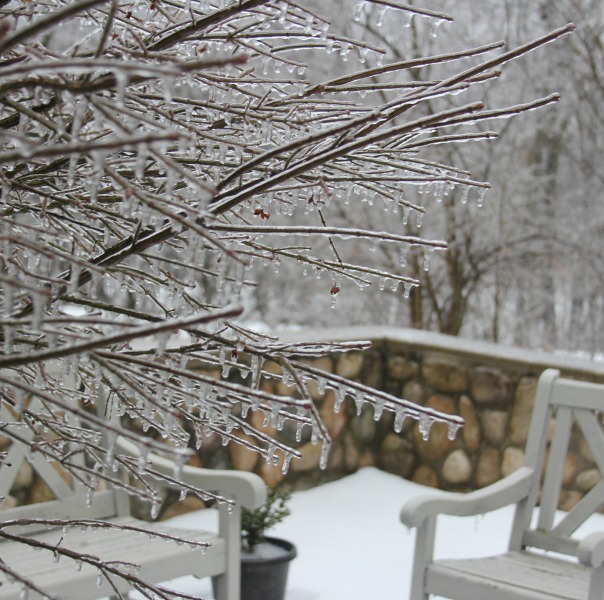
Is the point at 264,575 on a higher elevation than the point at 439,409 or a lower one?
lower

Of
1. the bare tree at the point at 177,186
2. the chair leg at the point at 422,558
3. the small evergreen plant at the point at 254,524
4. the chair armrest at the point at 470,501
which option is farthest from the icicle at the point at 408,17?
the small evergreen plant at the point at 254,524

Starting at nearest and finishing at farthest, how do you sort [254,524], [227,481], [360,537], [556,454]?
[227,481] < [556,454] < [254,524] < [360,537]

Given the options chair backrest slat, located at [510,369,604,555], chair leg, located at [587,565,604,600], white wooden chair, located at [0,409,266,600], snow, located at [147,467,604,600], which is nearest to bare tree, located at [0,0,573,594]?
white wooden chair, located at [0,409,266,600]

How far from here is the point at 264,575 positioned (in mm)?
3398

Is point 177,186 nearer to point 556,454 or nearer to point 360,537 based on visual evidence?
point 556,454

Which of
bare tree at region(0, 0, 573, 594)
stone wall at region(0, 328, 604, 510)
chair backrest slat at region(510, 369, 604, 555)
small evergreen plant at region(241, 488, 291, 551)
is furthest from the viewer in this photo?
stone wall at region(0, 328, 604, 510)

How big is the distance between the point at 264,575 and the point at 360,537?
1048mm

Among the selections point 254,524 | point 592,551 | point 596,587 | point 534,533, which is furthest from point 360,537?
point 592,551

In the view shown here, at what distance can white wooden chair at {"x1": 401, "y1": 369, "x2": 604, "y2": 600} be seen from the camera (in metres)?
2.63

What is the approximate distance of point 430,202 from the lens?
8.44 metres

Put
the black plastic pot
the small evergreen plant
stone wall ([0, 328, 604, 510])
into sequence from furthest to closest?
stone wall ([0, 328, 604, 510])
the small evergreen plant
the black plastic pot

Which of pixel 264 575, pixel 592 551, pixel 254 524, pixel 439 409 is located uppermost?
pixel 592 551

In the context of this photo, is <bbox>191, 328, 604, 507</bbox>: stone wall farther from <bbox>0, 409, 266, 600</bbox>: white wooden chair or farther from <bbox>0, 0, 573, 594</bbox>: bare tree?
<bbox>0, 0, 573, 594</bbox>: bare tree

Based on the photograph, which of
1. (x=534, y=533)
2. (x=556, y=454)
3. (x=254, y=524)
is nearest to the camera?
(x=534, y=533)
